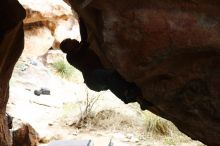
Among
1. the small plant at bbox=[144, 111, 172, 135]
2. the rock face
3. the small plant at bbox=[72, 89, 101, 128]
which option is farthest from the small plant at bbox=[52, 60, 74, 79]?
the rock face

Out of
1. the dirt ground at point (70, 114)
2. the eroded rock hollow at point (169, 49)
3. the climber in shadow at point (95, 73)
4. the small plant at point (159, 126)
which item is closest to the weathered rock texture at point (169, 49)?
the eroded rock hollow at point (169, 49)

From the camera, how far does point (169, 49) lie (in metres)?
2.35

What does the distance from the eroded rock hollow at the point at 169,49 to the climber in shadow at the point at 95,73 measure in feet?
0.48

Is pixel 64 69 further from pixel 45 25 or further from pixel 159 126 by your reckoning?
pixel 159 126

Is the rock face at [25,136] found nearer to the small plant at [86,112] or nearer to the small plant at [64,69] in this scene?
the small plant at [86,112]

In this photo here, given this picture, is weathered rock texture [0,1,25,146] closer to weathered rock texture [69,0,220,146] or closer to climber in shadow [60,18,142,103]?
climber in shadow [60,18,142,103]

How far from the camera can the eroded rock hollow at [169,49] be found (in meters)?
2.23

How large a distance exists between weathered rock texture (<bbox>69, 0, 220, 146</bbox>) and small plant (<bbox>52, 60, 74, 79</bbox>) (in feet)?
26.7

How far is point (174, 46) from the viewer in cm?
232

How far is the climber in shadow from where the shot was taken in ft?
9.37

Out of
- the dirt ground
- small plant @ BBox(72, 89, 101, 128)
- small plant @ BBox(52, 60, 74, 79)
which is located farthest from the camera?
small plant @ BBox(52, 60, 74, 79)

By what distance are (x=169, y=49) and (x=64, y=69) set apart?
871 centimetres

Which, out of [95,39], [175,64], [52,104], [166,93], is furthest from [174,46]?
[52,104]

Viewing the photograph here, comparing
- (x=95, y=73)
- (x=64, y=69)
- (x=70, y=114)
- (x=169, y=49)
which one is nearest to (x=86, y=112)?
(x=70, y=114)
